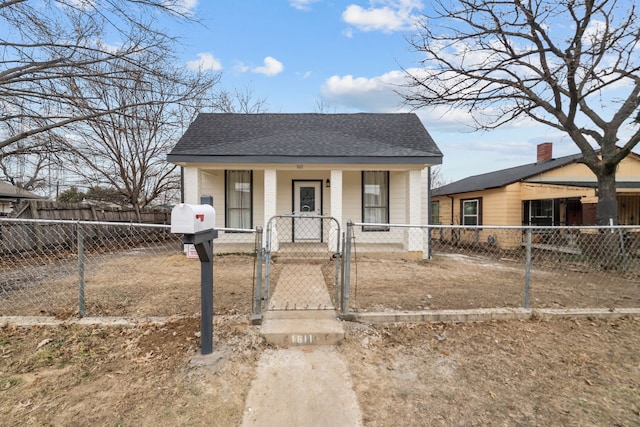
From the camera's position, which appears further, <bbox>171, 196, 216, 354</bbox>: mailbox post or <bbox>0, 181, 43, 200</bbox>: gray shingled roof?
<bbox>0, 181, 43, 200</bbox>: gray shingled roof

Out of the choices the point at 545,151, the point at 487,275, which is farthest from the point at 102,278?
the point at 545,151

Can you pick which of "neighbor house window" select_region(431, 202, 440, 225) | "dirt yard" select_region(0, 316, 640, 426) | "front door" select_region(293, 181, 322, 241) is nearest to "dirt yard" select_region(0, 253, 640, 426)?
"dirt yard" select_region(0, 316, 640, 426)

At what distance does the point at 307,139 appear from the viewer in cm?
974

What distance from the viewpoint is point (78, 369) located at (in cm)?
281

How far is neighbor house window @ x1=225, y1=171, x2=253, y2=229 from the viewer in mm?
10172

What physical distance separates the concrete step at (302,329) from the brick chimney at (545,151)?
1690 cm

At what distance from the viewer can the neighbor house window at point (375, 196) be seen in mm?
10070

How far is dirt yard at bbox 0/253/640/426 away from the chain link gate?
55cm

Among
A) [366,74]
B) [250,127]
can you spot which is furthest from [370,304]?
[366,74]

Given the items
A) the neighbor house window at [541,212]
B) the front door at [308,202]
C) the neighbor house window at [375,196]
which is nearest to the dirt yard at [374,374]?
the neighbor house window at [375,196]

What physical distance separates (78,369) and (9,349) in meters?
0.95

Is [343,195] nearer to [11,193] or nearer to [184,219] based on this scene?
[184,219]

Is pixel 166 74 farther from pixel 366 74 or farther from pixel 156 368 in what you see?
pixel 366 74

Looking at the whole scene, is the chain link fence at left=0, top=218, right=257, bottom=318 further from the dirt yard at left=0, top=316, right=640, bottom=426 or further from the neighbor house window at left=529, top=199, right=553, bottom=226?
the neighbor house window at left=529, top=199, right=553, bottom=226
